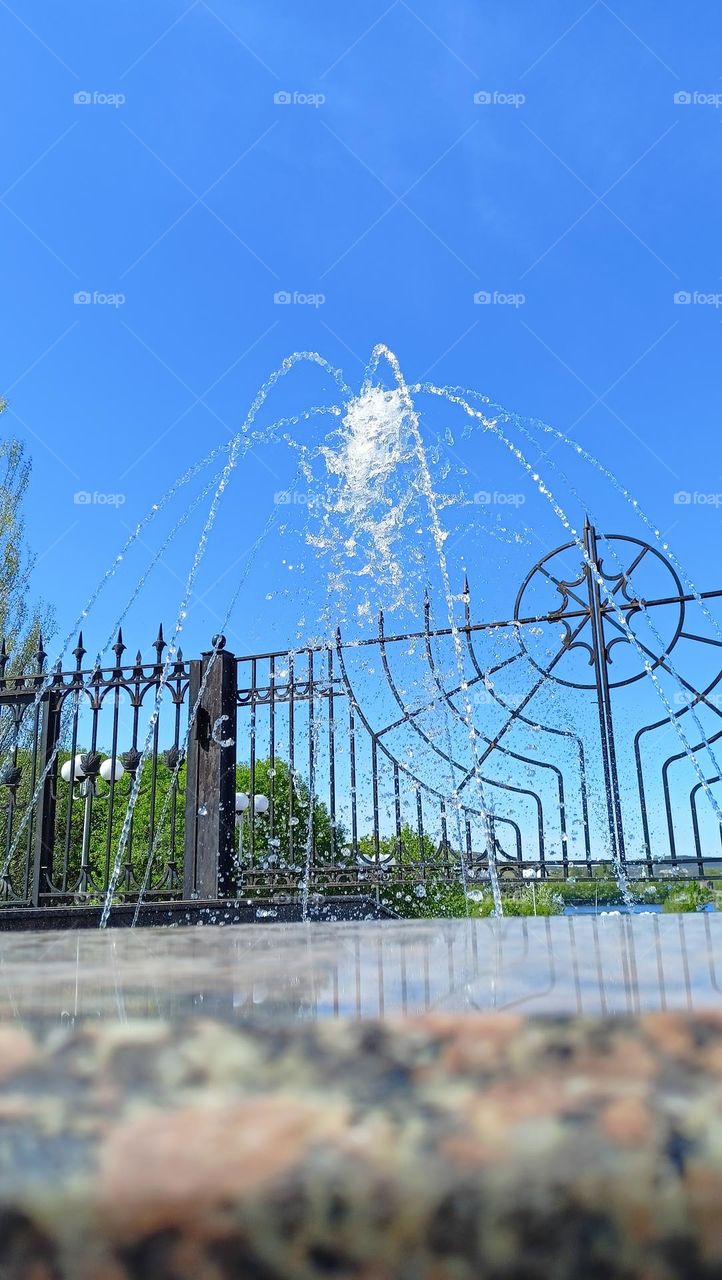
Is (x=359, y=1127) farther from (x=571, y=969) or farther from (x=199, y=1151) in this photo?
(x=571, y=969)

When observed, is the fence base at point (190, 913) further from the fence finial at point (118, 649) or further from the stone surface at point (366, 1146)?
the stone surface at point (366, 1146)

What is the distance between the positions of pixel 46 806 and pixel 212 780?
1.79m

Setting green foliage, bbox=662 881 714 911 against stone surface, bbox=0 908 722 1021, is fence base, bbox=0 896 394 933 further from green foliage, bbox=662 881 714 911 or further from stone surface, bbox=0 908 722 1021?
stone surface, bbox=0 908 722 1021

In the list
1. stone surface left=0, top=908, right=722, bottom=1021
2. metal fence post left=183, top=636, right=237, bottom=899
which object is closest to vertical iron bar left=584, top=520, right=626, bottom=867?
metal fence post left=183, top=636, right=237, bottom=899

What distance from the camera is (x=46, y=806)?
822 centimetres

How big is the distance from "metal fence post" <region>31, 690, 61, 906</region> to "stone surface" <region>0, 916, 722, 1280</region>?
26.0 ft

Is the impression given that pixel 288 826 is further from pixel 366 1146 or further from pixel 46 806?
pixel 366 1146

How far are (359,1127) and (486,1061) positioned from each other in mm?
60

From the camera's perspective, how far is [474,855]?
759cm

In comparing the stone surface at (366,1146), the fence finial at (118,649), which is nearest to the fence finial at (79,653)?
the fence finial at (118,649)

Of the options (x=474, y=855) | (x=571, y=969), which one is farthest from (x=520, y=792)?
(x=571, y=969)

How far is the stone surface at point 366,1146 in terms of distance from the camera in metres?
0.27

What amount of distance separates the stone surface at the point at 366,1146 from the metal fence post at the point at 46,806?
7.93 meters

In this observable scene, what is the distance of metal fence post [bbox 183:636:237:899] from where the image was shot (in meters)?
7.46
